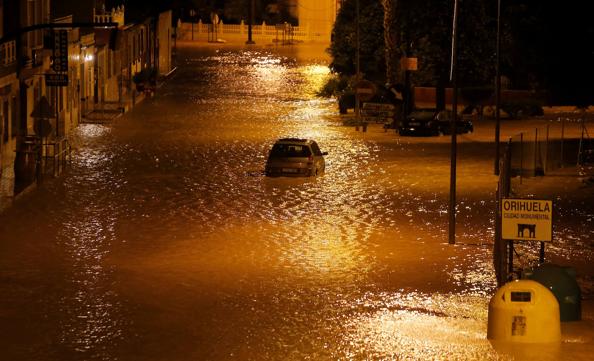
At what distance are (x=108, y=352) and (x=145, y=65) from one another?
60169 mm

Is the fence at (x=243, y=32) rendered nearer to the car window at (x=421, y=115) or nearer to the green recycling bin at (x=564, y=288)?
the car window at (x=421, y=115)

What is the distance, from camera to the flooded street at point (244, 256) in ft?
59.3

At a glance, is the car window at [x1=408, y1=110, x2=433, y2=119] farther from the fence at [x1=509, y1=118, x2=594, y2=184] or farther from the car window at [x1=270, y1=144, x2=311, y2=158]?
the car window at [x1=270, y1=144, x2=311, y2=158]

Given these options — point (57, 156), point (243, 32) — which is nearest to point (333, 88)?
point (57, 156)

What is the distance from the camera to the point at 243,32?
113812 mm

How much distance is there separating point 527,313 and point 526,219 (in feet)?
6.91

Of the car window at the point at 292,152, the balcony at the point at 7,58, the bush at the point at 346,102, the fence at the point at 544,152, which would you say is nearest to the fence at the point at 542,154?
the fence at the point at 544,152

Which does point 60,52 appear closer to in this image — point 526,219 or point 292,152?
point 292,152

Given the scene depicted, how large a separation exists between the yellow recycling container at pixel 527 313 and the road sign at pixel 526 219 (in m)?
1.60

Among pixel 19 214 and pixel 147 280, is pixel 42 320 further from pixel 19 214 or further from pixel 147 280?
pixel 19 214

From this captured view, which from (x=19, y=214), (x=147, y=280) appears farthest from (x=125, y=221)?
(x=147, y=280)

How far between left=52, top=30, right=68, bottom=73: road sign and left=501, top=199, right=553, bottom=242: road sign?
86.6 feet

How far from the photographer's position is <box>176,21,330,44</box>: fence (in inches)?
4387

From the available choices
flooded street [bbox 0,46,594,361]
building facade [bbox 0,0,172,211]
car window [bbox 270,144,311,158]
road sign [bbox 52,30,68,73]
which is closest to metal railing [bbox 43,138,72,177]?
building facade [bbox 0,0,172,211]
